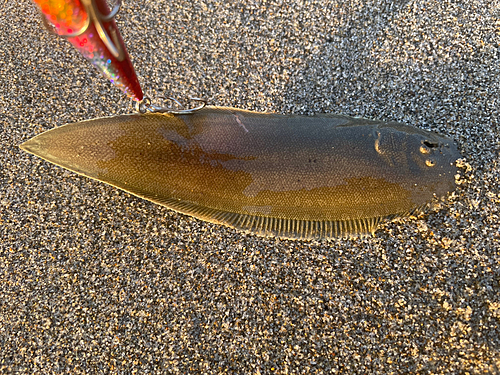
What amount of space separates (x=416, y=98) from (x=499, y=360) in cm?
175

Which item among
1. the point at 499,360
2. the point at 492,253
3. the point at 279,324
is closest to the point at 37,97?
the point at 279,324

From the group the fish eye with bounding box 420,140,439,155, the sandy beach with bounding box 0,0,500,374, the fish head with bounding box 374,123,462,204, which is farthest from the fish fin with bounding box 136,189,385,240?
the fish eye with bounding box 420,140,439,155

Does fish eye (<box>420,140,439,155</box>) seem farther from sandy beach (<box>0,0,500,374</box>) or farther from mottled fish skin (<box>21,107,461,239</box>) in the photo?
sandy beach (<box>0,0,500,374</box>)

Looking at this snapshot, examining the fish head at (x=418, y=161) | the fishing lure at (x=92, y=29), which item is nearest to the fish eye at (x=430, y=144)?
the fish head at (x=418, y=161)

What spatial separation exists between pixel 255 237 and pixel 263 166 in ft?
1.76

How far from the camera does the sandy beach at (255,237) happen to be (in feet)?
6.85

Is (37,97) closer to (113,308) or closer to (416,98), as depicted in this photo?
(113,308)

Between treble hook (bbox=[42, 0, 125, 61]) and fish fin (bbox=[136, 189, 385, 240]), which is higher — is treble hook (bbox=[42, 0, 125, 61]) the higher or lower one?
the higher one

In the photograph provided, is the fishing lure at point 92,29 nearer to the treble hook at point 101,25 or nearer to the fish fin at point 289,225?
the treble hook at point 101,25

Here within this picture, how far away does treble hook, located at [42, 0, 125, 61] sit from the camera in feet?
4.61

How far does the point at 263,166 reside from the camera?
2.05 meters

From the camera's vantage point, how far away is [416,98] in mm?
2496

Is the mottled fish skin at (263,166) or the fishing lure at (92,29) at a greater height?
the fishing lure at (92,29)

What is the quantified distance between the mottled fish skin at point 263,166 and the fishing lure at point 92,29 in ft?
Result: 1.40
